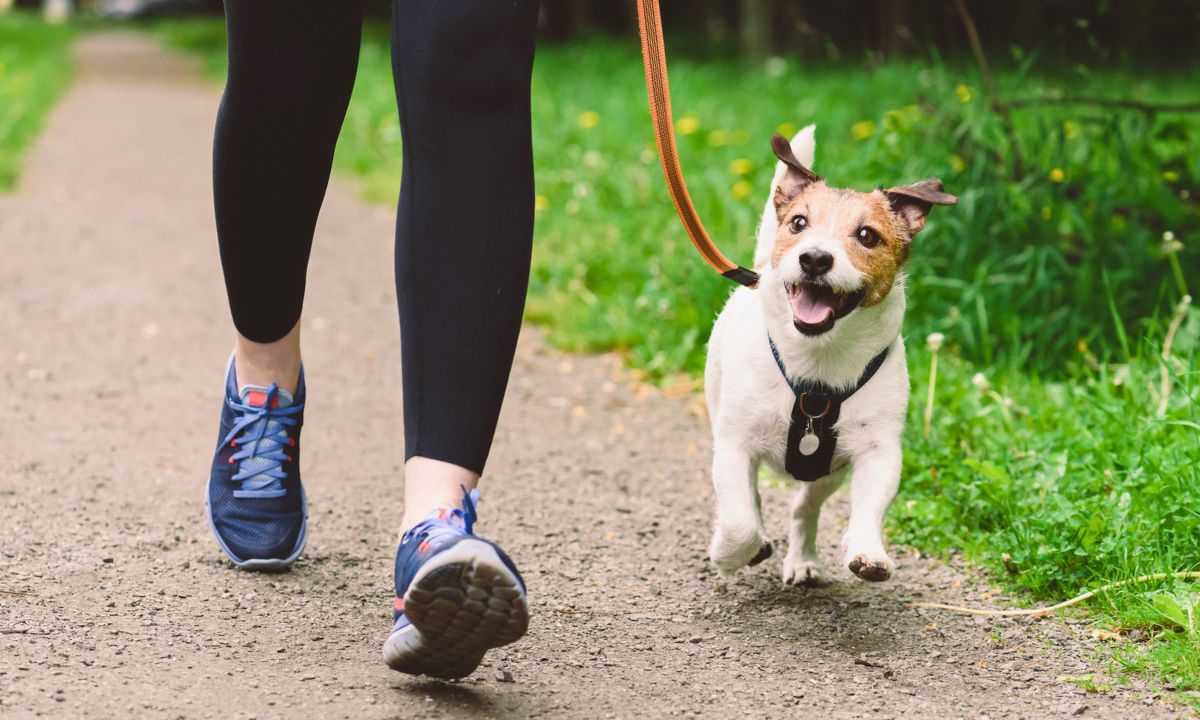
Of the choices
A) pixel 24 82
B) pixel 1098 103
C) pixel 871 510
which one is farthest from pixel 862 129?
pixel 24 82

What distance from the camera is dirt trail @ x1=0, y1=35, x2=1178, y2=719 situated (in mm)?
2184

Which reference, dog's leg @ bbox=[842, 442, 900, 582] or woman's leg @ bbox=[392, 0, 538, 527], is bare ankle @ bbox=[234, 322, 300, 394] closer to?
woman's leg @ bbox=[392, 0, 538, 527]

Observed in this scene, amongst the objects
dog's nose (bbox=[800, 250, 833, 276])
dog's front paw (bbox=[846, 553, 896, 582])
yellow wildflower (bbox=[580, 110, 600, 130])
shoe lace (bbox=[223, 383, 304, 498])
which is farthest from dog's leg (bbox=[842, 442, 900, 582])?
yellow wildflower (bbox=[580, 110, 600, 130])

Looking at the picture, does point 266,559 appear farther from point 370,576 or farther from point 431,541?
point 431,541

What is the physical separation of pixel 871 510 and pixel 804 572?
0.39 meters

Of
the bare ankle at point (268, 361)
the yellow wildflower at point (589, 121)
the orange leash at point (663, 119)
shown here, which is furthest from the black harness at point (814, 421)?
the yellow wildflower at point (589, 121)

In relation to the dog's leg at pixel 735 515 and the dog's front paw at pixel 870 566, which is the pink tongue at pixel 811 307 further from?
the dog's front paw at pixel 870 566

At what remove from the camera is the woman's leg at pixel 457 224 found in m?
2.07

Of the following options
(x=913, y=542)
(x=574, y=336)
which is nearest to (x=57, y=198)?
(x=574, y=336)

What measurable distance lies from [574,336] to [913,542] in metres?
2.11

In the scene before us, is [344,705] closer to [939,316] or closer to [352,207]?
[939,316]

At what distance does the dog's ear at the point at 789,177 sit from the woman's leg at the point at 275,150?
880mm

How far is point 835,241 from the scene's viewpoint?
2.63 m

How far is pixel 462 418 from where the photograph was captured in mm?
2072
